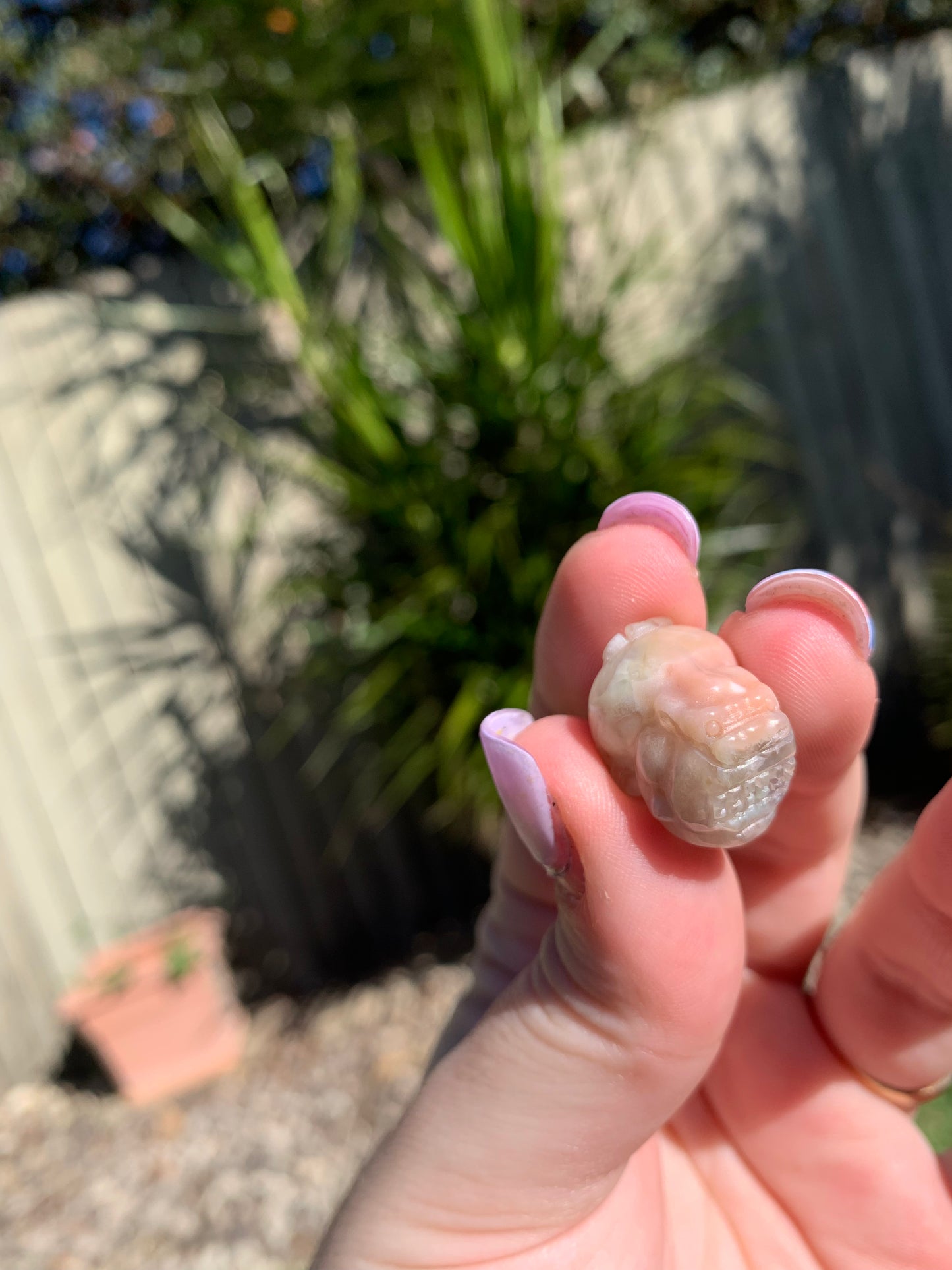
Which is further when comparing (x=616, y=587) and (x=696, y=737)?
(x=616, y=587)

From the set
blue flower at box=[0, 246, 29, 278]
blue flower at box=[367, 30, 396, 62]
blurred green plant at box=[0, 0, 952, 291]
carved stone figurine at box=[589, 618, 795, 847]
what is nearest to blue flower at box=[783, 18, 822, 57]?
blurred green plant at box=[0, 0, 952, 291]

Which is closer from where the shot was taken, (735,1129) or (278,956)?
(735,1129)

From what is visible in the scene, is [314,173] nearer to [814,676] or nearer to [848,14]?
[848,14]

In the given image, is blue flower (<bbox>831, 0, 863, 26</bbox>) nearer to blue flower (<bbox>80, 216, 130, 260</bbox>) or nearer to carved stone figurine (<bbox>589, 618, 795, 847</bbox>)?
blue flower (<bbox>80, 216, 130, 260</bbox>)

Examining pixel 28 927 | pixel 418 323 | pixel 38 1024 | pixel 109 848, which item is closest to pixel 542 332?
pixel 418 323

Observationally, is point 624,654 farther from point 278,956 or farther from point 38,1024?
point 38,1024

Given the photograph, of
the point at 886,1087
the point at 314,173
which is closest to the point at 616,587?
the point at 886,1087
